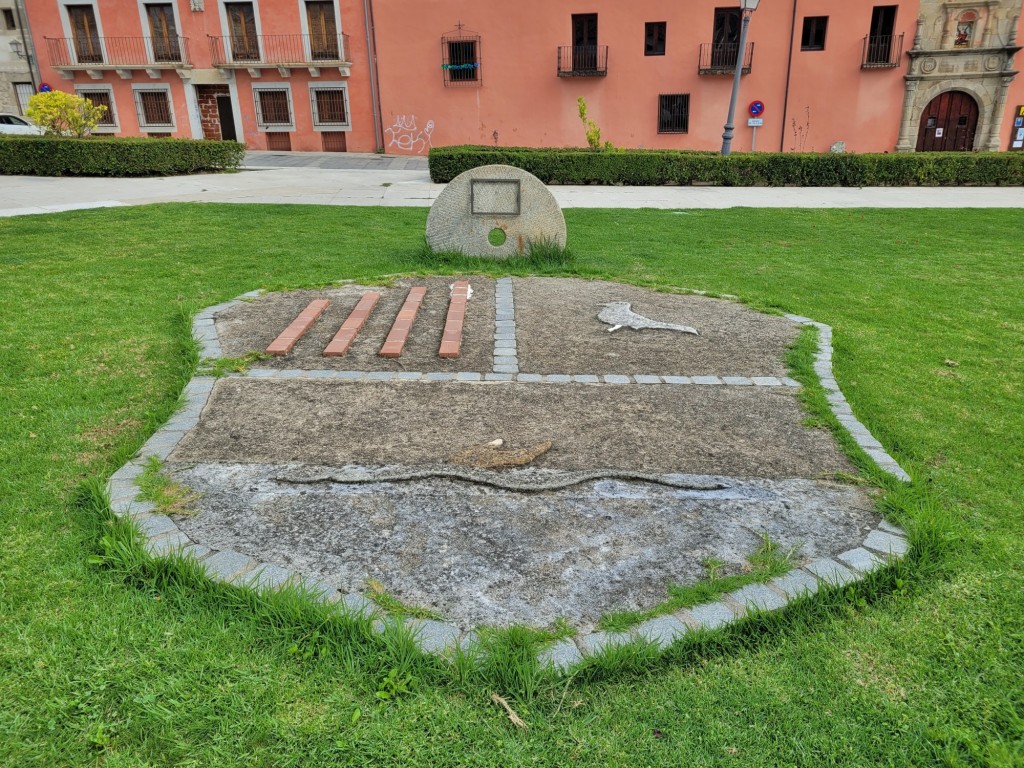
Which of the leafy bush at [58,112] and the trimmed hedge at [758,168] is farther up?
the leafy bush at [58,112]

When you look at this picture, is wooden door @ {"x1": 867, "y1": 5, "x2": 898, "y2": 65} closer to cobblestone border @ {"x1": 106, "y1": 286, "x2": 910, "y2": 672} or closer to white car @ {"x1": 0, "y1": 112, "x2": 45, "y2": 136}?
cobblestone border @ {"x1": 106, "y1": 286, "x2": 910, "y2": 672}

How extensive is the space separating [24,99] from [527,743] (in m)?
33.5

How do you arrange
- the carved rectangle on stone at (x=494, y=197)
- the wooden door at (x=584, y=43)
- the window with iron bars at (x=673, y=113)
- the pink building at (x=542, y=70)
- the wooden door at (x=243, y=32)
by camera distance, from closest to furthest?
the carved rectangle on stone at (x=494, y=197)
the pink building at (x=542, y=70)
the wooden door at (x=584, y=43)
the window with iron bars at (x=673, y=113)
the wooden door at (x=243, y=32)

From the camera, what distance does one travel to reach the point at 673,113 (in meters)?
25.6

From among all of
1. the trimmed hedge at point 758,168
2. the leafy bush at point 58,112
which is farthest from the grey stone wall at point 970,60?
the leafy bush at point 58,112

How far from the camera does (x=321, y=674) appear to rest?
2.16 m

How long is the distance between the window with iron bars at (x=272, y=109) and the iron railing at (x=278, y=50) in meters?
1.15

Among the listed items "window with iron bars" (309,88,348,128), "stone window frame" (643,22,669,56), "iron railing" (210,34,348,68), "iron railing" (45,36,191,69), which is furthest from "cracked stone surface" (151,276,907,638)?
"iron railing" (45,36,191,69)

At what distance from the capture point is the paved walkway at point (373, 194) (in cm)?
1354

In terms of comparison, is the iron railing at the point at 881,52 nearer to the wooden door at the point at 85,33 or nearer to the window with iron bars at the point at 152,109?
the window with iron bars at the point at 152,109

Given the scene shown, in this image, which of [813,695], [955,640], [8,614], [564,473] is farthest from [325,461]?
[955,640]

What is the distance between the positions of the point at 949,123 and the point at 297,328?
1090 inches

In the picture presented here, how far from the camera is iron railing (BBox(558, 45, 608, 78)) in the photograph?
2495 cm

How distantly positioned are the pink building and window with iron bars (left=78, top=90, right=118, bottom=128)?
0.35 feet
